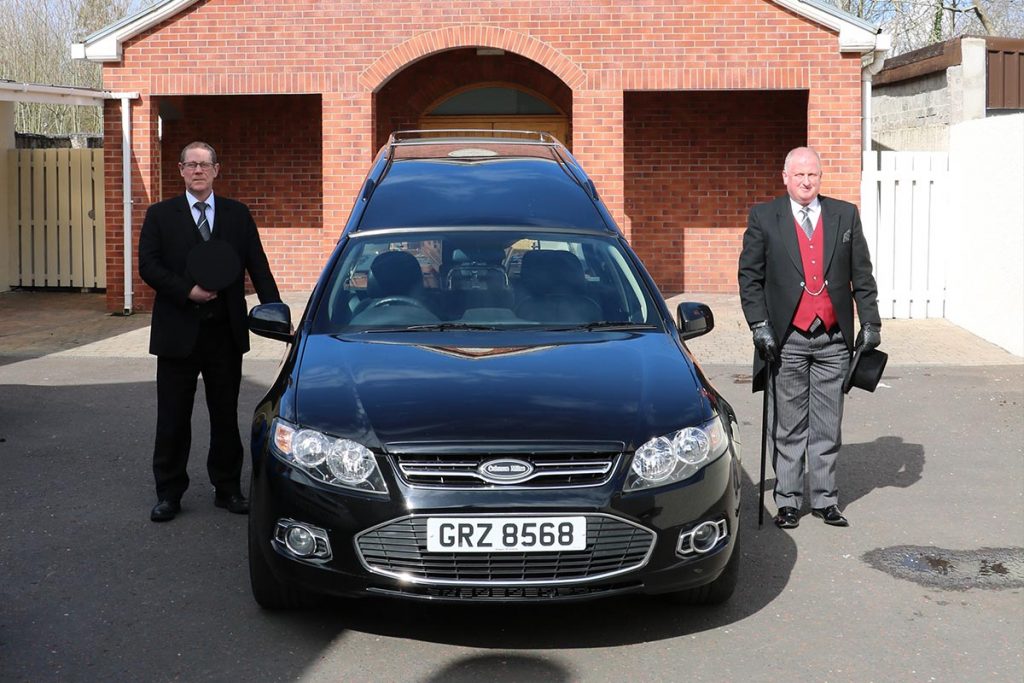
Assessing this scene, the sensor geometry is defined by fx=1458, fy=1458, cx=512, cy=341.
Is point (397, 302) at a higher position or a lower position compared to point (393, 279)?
lower

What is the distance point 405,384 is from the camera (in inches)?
216

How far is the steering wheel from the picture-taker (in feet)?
21.2

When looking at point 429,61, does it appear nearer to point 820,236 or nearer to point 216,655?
point 820,236

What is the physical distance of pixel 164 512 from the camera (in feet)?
23.8

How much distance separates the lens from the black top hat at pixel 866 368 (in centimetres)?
715

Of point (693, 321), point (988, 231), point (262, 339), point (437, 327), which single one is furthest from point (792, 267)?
point (262, 339)

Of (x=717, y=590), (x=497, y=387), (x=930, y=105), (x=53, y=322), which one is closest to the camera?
(x=497, y=387)

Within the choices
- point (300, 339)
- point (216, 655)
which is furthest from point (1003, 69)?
point (216, 655)

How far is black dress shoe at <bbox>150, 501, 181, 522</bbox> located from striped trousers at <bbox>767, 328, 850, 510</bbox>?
3019mm

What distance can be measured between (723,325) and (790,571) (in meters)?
9.76

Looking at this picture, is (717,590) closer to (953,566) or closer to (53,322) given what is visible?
(953,566)

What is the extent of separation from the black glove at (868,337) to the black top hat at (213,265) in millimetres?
3080

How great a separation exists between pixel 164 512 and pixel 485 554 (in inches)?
109

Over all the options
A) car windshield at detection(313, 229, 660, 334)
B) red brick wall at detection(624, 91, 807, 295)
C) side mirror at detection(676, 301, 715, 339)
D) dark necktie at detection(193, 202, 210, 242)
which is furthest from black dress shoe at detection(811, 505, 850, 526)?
red brick wall at detection(624, 91, 807, 295)
